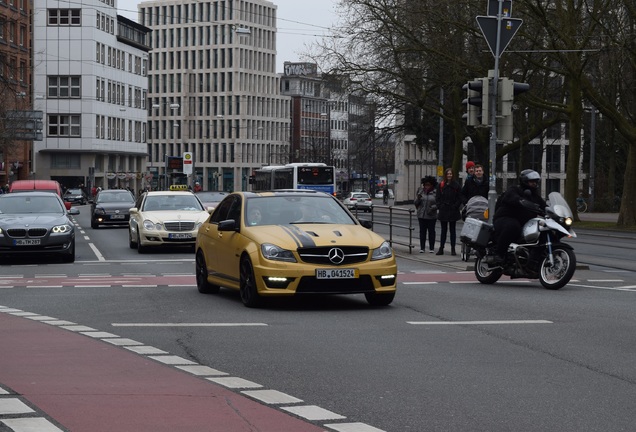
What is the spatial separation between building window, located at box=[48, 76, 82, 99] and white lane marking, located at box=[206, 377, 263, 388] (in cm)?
11622

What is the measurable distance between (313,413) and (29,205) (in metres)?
20.2

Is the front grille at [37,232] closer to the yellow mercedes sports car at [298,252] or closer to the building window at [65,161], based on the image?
the yellow mercedes sports car at [298,252]

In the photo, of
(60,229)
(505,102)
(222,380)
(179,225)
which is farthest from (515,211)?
(179,225)

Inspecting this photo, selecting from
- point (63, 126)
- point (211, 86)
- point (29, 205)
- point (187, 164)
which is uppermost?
point (211, 86)

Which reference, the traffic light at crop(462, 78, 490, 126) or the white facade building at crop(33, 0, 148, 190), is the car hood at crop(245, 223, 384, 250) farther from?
the white facade building at crop(33, 0, 148, 190)

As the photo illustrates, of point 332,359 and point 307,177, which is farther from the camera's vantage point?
point 307,177

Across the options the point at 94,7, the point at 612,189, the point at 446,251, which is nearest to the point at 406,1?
the point at 446,251

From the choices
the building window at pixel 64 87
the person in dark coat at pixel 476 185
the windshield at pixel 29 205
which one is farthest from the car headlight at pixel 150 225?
the building window at pixel 64 87

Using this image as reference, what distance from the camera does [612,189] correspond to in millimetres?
75375

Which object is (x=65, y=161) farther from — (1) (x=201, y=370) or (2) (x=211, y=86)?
(1) (x=201, y=370)

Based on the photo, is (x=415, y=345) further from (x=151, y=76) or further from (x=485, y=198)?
(x=151, y=76)

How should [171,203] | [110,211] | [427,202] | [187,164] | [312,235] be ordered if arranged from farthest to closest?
[187,164] → [110,211] → [171,203] → [427,202] → [312,235]

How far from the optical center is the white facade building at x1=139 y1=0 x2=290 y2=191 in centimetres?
18150

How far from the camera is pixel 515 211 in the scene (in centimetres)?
1902
